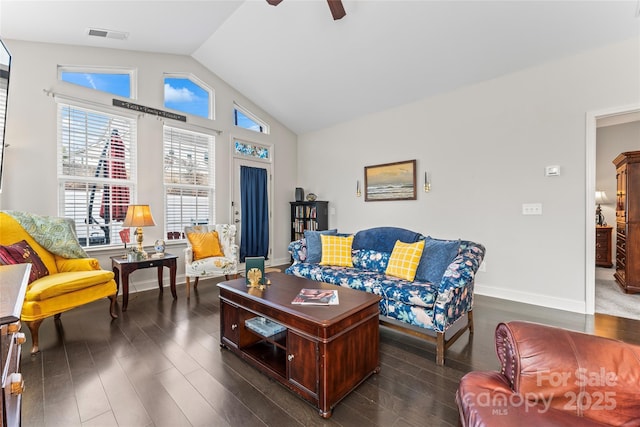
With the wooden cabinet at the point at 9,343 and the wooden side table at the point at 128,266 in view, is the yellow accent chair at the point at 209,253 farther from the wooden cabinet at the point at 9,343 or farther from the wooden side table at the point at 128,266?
the wooden cabinet at the point at 9,343

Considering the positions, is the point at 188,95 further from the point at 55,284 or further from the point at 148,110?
the point at 55,284

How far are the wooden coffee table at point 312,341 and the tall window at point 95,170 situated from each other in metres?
2.60

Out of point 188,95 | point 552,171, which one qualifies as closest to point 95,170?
point 188,95

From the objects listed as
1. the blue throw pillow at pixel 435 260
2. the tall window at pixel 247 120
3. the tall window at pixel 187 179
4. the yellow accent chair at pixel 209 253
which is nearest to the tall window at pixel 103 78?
the tall window at pixel 187 179

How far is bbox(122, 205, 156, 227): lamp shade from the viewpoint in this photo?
330cm

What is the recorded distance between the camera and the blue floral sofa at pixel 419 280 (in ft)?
6.87

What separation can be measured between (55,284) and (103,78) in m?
2.76

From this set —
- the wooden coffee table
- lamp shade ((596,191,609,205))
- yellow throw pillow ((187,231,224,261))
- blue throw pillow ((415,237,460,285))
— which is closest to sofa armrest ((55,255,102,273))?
yellow throw pillow ((187,231,224,261))

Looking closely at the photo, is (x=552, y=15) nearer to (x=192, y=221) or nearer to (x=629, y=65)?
(x=629, y=65)

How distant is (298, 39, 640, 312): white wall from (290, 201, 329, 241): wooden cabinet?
120 cm

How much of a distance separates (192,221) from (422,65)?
4007 millimetres

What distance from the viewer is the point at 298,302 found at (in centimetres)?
184

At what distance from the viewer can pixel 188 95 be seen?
443 cm

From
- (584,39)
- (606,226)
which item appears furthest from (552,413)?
(606,226)
